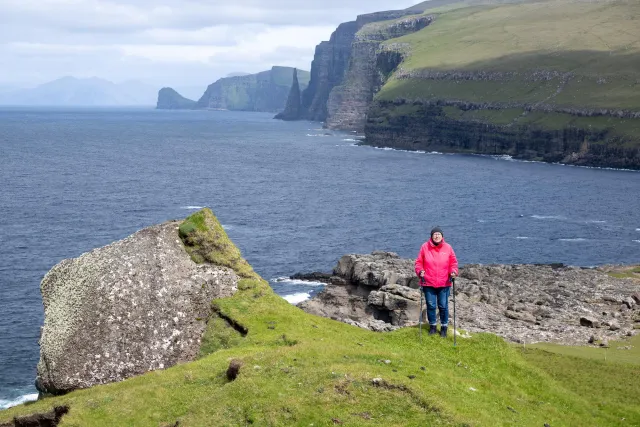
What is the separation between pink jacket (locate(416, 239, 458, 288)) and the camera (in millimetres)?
27875

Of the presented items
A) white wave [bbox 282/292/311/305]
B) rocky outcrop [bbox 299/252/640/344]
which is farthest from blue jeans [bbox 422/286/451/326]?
white wave [bbox 282/292/311/305]

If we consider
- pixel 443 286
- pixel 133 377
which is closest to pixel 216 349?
pixel 133 377

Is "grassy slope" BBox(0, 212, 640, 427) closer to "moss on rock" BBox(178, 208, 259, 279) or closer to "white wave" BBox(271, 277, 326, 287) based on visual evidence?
"moss on rock" BBox(178, 208, 259, 279)

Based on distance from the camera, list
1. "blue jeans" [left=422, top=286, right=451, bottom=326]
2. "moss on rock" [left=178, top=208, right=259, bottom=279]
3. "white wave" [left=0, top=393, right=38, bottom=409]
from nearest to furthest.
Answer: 1. "blue jeans" [left=422, top=286, right=451, bottom=326]
2. "moss on rock" [left=178, top=208, right=259, bottom=279]
3. "white wave" [left=0, top=393, right=38, bottom=409]

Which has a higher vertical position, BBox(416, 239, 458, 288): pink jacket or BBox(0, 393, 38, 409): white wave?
BBox(416, 239, 458, 288): pink jacket

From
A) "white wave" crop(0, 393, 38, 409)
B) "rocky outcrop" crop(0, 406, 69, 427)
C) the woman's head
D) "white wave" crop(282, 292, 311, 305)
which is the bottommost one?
"white wave" crop(282, 292, 311, 305)

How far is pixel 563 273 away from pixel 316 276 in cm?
2843

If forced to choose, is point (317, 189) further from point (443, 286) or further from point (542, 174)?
point (443, 286)

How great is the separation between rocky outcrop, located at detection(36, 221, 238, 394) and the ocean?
18.6 metres

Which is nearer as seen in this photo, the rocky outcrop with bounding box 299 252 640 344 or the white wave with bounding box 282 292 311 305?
the rocky outcrop with bounding box 299 252 640 344

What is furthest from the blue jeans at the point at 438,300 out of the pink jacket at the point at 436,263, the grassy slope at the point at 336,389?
the grassy slope at the point at 336,389

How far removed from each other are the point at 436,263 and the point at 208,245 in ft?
43.6

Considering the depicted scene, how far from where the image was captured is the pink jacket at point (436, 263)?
91.5 feet

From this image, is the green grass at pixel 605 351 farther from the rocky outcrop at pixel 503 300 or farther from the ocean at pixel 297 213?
the ocean at pixel 297 213
